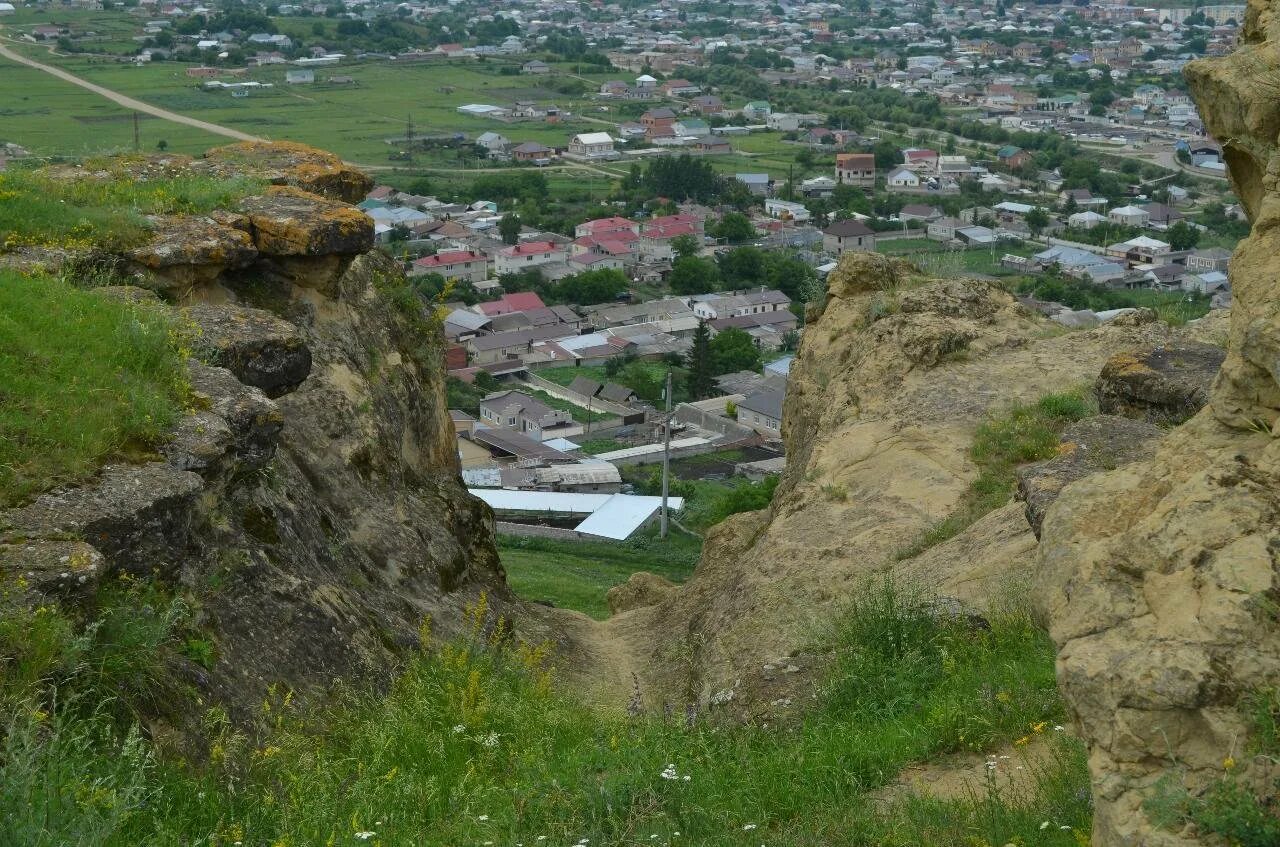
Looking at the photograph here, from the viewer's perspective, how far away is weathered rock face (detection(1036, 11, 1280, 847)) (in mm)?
4559

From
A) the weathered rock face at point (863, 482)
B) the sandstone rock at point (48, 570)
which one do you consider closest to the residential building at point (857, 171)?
the weathered rock face at point (863, 482)

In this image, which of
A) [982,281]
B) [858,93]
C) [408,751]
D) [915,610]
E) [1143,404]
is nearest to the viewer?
[408,751]

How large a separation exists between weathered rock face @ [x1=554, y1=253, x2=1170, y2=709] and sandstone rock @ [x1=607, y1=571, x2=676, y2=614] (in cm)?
3

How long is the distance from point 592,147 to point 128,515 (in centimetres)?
8647

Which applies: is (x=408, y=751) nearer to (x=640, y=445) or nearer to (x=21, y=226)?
(x=21, y=226)

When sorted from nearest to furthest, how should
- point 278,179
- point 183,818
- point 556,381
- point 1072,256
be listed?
point 183,818 < point 278,179 < point 556,381 < point 1072,256

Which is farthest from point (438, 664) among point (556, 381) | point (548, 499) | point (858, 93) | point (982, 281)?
point (858, 93)

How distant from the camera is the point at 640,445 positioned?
43969mm

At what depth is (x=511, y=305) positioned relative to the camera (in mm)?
60625

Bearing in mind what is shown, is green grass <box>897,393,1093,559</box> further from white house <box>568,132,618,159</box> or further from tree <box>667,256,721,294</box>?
white house <box>568,132,618,159</box>

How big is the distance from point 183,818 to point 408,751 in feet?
4.61

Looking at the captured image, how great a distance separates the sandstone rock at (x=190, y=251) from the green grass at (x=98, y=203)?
0.54ft

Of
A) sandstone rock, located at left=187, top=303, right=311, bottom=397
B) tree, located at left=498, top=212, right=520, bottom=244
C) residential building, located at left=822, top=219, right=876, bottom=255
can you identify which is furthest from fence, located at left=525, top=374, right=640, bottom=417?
sandstone rock, located at left=187, top=303, right=311, bottom=397

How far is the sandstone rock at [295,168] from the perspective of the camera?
47.6 ft
